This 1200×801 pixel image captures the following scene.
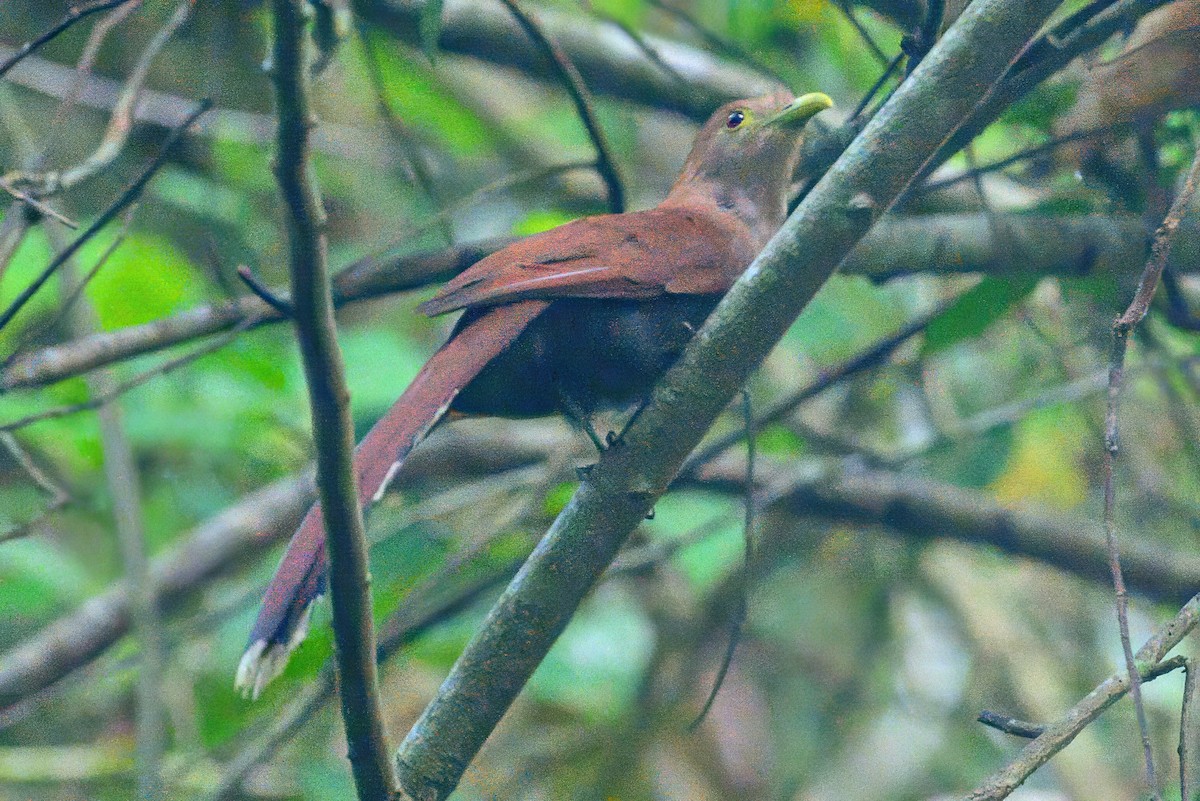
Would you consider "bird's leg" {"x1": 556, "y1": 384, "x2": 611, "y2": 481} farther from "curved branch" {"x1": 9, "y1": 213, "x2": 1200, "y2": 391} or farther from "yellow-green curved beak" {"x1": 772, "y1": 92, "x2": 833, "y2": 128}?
"yellow-green curved beak" {"x1": 772, "y1": 92, "x2": 833, "y2": 128}

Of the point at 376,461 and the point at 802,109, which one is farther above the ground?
the point at 802,109

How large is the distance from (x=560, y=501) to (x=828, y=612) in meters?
1.88

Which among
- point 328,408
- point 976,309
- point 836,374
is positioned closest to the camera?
point 328,408

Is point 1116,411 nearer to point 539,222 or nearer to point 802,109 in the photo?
point 802,109

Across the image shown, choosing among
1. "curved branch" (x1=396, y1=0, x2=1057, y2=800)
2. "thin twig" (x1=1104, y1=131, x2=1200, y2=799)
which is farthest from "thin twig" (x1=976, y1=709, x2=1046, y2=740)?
"curved branch" (x1=396, y1=0, x2=1057, y2=800)

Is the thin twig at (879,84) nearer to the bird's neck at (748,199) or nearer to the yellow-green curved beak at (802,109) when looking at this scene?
the yellow-green curved beak at (802,109)

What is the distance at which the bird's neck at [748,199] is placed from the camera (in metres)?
3.41

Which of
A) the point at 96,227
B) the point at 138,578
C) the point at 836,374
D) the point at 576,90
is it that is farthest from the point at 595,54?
the point at 138,578

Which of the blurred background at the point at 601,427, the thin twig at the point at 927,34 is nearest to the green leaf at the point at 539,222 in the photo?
the blurred background at the point at 601,427

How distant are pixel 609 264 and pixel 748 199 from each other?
2.80 feet

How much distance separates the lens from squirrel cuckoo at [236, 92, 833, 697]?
7.84 ft

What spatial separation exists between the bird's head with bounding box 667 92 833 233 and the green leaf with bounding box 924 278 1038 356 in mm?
623

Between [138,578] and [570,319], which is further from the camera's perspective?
[138,578]

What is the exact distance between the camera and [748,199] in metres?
3.45
